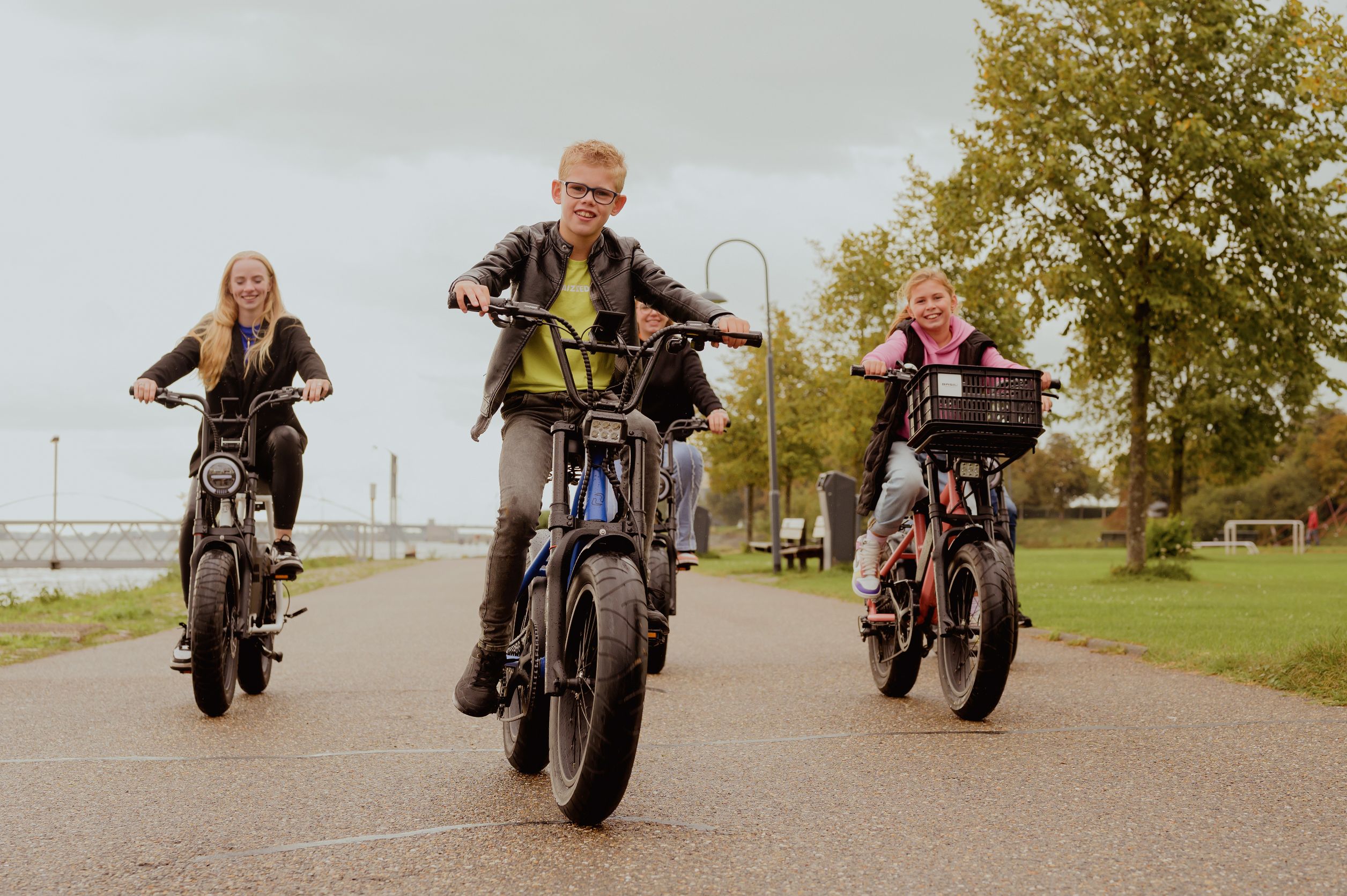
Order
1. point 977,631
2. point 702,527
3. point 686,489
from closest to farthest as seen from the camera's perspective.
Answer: point 977,631
point 686,489
point 702,527

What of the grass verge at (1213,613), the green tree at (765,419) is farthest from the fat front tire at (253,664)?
the green tree at (765,419)

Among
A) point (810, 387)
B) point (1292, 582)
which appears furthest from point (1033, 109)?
point (810, 387)

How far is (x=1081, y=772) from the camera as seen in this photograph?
419 cm

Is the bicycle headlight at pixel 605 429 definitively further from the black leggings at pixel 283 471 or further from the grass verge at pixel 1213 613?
the grass verge at pixel 1213 613

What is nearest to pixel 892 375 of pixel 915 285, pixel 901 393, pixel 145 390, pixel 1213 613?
pixel 901 393

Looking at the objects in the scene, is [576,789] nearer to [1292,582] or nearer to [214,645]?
[214,645]

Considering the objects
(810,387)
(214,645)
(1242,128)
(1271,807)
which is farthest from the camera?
(810,387)

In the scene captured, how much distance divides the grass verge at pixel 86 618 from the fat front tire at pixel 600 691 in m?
4.23

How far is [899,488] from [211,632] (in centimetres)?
312

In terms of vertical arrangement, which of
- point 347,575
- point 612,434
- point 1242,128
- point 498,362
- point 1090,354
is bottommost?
point 347,575

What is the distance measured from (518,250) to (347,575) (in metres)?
19.5

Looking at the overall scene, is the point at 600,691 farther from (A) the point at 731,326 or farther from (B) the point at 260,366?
(B) the point at 260,366

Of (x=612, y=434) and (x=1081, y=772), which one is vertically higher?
(x=612, y=434)

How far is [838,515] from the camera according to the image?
19.8 meters
